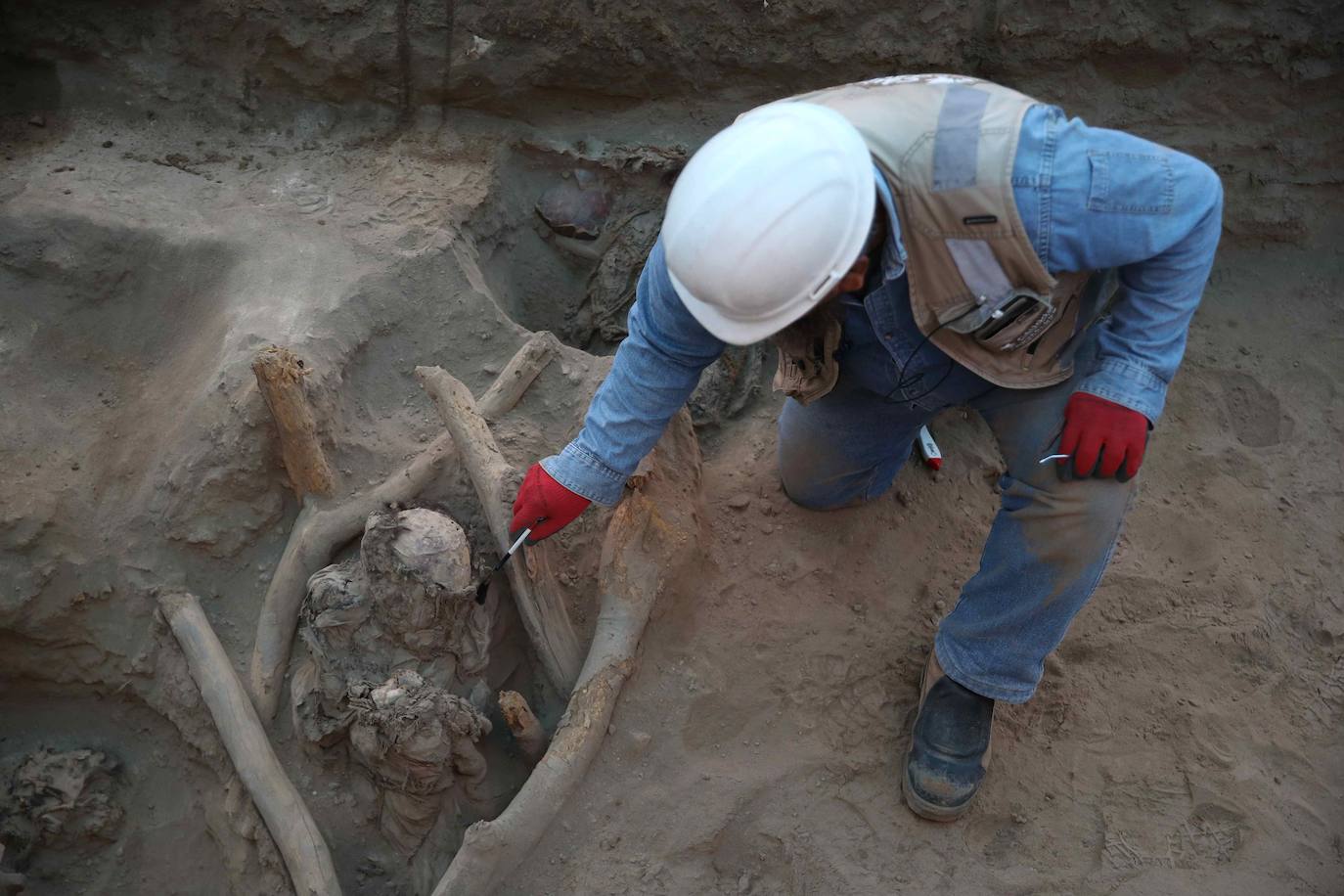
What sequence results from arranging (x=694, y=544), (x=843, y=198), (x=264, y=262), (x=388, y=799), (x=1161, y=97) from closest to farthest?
1. (x=843, y=198)
2. (x=388, y=799)
3. (x=694, y=544)
4. (x=264, y=262)
5. (x=1161, y=97)

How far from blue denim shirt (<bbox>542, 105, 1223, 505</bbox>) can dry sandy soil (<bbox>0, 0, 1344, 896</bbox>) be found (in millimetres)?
436

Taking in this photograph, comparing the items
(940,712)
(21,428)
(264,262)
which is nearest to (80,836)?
(21,428)

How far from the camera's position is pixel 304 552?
2.84 m

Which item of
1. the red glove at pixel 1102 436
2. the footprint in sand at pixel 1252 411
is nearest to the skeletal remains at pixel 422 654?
the red glove at pixel 1102 436

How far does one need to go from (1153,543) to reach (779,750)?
1496mm

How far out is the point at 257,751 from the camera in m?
2.65

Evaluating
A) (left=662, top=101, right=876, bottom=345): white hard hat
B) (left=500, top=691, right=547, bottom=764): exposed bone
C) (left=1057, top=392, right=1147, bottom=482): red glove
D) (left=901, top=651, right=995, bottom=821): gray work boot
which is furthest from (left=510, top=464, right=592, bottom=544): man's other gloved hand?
(left=1057, top=392, right=1147, bottom=482): red glove

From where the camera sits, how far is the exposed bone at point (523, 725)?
2549 mm

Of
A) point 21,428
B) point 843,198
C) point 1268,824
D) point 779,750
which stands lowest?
point 1268,824

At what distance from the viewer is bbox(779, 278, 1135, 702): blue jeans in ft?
8.15

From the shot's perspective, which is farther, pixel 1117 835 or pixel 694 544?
pixel 694 544

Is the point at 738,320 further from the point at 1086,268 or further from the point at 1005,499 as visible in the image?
the point at 1005,499

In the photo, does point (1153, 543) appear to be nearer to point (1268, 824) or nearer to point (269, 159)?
point (1268, 824)

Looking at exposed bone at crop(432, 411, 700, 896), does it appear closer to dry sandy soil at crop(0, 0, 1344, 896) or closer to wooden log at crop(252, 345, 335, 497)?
dry sandy soil at crop(0, 0, 1344, 896)
